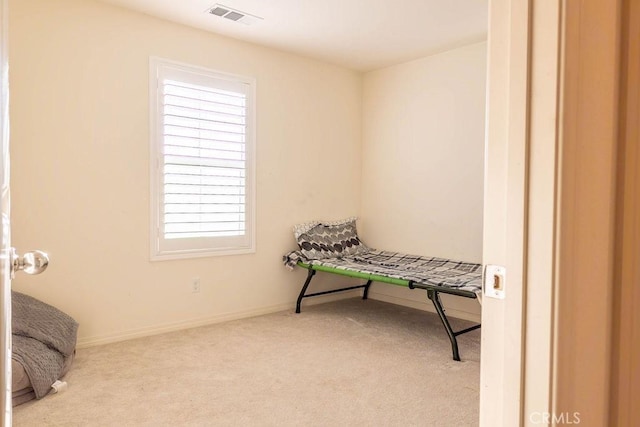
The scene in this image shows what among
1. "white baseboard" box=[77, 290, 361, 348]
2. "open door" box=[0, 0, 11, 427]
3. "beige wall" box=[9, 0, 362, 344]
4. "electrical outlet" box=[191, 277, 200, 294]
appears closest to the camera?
"open door" box=[0, 0, 11, 427]

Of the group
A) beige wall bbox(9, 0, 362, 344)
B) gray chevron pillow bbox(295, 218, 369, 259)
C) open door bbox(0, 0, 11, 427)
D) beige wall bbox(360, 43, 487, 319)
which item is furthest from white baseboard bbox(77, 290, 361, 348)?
open door bbox(0, 0, 11, 427)

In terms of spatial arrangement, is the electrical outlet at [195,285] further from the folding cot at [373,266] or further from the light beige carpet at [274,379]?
the folding cot at [373,266]

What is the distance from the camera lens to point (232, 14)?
325 cm

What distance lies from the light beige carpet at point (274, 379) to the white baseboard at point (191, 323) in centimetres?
9

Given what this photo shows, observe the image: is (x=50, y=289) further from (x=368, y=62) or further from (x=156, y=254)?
(x=368, y=62)

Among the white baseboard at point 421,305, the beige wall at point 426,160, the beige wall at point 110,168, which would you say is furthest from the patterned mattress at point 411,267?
the beige wall at point 110,168

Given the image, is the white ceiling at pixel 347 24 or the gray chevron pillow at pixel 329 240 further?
the gray chevron pillow at pixel 329 240

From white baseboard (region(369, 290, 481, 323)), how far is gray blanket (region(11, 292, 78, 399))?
283 cm

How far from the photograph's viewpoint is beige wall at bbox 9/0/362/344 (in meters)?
2.88

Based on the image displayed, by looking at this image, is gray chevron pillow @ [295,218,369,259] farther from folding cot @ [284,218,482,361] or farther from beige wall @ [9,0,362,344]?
beige wall @ [9,0,362,344]

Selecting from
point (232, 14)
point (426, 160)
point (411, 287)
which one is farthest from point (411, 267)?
point (232, 14)

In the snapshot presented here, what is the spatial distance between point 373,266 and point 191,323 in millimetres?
1576

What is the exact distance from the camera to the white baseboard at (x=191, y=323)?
10.2 feet

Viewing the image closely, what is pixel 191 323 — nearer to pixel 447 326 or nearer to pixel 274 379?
pixel 274 379
